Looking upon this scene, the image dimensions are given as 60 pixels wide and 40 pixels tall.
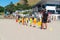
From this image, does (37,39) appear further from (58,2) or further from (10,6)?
(10,6)

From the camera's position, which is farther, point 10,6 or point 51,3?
point 10,6

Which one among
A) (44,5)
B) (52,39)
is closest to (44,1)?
(44,5)

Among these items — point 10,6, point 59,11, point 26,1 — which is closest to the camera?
point 59,11

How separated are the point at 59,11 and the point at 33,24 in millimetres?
35062

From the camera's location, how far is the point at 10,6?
5847cm

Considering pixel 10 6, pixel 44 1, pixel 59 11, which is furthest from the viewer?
pixel 10 6

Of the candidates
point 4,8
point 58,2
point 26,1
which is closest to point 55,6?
point 58,2

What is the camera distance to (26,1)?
70.1 m

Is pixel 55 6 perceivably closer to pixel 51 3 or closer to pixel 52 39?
pixel 51 3

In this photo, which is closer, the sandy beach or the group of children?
the sandy beach

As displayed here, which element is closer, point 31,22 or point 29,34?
point 29,34

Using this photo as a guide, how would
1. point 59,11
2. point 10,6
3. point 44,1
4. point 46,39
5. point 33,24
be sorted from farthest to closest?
1. point 10,6
2. point 44,1
3. point 59,11
4. point 33,24
5. point 46,39

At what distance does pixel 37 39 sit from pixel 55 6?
144 feet

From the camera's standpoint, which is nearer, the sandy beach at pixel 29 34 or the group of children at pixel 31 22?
the sandy beach at pixel 29 34
